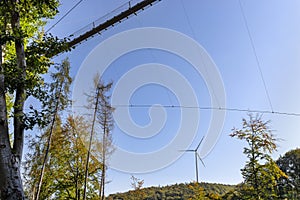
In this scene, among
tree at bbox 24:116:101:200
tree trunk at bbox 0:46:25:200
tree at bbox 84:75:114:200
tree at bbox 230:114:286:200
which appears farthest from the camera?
tree at bbox 24:116:101:200

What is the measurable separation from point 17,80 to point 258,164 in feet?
24.1

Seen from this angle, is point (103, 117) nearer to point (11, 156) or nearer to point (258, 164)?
point (258, 164)

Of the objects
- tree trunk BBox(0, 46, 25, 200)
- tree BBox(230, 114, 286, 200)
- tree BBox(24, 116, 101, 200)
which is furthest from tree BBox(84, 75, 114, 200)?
tree trunk BBox(0, 46, 25, 200)

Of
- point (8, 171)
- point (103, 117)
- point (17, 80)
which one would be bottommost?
point (8, 171)

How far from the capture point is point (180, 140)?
1108cm

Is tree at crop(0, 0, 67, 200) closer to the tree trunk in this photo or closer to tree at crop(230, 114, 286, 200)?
the tree trunk

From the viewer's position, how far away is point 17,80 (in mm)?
3881

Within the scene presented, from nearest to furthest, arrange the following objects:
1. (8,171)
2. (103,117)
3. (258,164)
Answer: (8,171) < (258,164) < (103,117)

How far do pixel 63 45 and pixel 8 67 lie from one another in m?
0.99

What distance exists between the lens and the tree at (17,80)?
2.94 meters

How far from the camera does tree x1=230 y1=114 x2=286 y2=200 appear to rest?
8.33m

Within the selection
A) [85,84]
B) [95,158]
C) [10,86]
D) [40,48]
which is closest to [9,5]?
[40,48]

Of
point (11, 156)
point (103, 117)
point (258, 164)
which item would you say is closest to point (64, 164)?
point (103, 117)

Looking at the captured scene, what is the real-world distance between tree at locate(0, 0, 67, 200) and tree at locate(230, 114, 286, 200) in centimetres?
656
